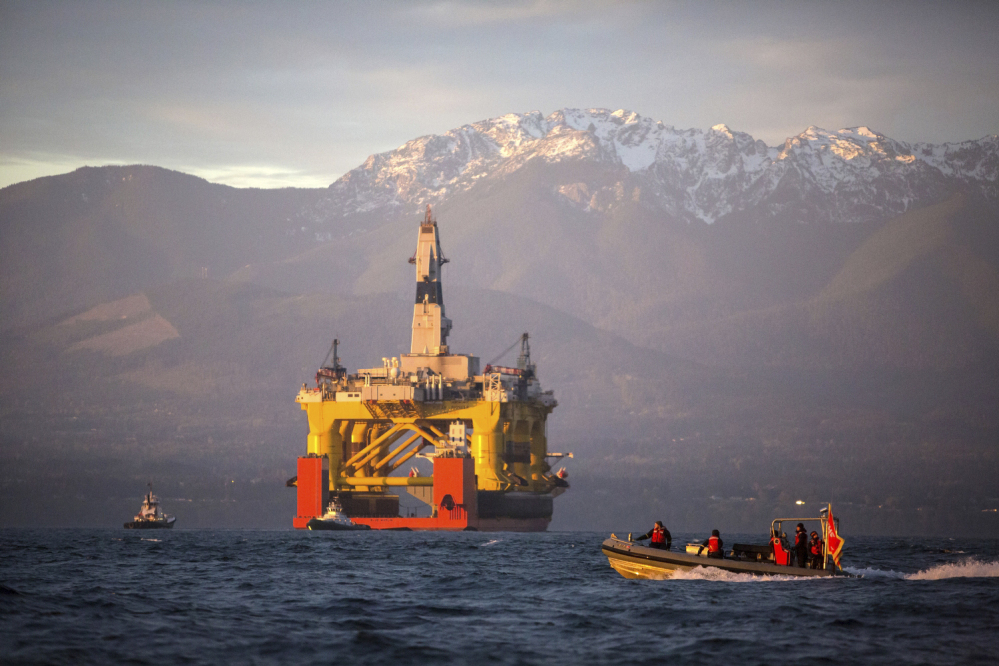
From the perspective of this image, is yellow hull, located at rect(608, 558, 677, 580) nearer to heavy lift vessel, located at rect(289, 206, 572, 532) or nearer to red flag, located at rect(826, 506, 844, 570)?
red flag, located at rect(826, 506, 844, 570)

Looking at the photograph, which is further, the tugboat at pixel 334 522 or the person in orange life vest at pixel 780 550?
the tugboat at pixel 334 522

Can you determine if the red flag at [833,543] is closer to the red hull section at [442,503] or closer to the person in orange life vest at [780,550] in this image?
the person in orange life vest at [780,550]

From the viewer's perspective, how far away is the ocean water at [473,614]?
39.4 metres

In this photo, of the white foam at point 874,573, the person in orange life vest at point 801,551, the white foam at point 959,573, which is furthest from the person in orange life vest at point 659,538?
the white foam at point 959,573

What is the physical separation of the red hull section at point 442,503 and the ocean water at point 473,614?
153 feet

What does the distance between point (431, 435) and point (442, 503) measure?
9.82m

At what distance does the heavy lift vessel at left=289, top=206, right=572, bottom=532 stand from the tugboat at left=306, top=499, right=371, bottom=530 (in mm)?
1155

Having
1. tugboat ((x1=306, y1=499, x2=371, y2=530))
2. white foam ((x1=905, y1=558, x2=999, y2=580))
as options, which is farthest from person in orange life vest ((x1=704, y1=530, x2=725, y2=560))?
tugboat ((x1=306, y1=499, x2=371, y2=530))

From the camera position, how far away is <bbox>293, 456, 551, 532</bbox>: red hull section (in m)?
116

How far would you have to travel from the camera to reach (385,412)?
119438 millimetres

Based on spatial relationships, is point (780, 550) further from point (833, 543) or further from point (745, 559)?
point (833, 543)

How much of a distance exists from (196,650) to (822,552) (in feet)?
88.8

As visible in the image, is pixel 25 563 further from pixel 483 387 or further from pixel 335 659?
pixel 483 387

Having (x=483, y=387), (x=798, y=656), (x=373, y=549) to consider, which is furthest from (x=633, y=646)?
(x=483, y=387)
